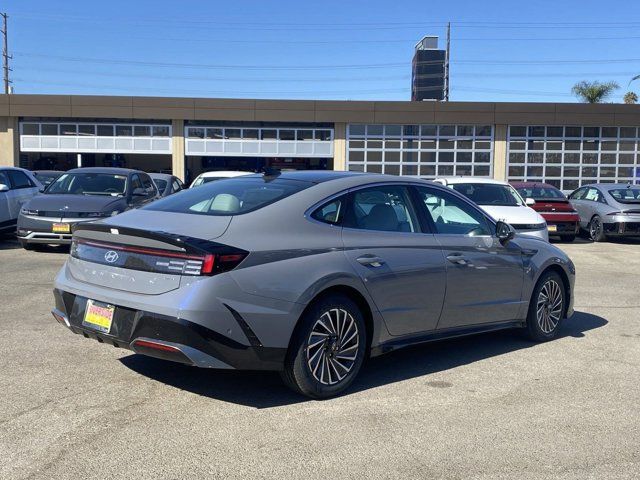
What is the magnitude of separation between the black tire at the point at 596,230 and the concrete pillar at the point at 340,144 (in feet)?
49.5

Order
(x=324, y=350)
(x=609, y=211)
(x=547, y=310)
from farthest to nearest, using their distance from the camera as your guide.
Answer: (x=609, y=211)
(x=547, y=310)
(x=324, y=350)

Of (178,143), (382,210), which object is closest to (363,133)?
(178,143)

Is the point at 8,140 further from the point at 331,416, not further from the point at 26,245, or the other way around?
the point at 331,416

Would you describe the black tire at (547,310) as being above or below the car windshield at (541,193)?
below

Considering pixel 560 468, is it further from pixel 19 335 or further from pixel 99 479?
pixel 19 335

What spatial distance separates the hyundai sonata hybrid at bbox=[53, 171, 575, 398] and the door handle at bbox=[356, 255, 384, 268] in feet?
0.04

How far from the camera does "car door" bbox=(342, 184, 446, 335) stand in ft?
16.3

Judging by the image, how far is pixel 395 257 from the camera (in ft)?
16.9

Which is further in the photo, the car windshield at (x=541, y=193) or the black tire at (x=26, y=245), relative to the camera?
the car windshield at (x=541, y=193)

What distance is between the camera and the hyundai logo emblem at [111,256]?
15.0 feet

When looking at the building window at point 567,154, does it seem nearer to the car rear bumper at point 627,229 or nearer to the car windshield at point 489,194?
the car rear bumper at point 627,229

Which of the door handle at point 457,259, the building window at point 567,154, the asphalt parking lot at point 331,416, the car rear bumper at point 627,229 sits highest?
the building window at point 567,154

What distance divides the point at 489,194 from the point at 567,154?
19109 millimetres

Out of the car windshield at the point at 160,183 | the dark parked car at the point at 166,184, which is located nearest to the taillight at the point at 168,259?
the dark parked car at the point at 166,184
